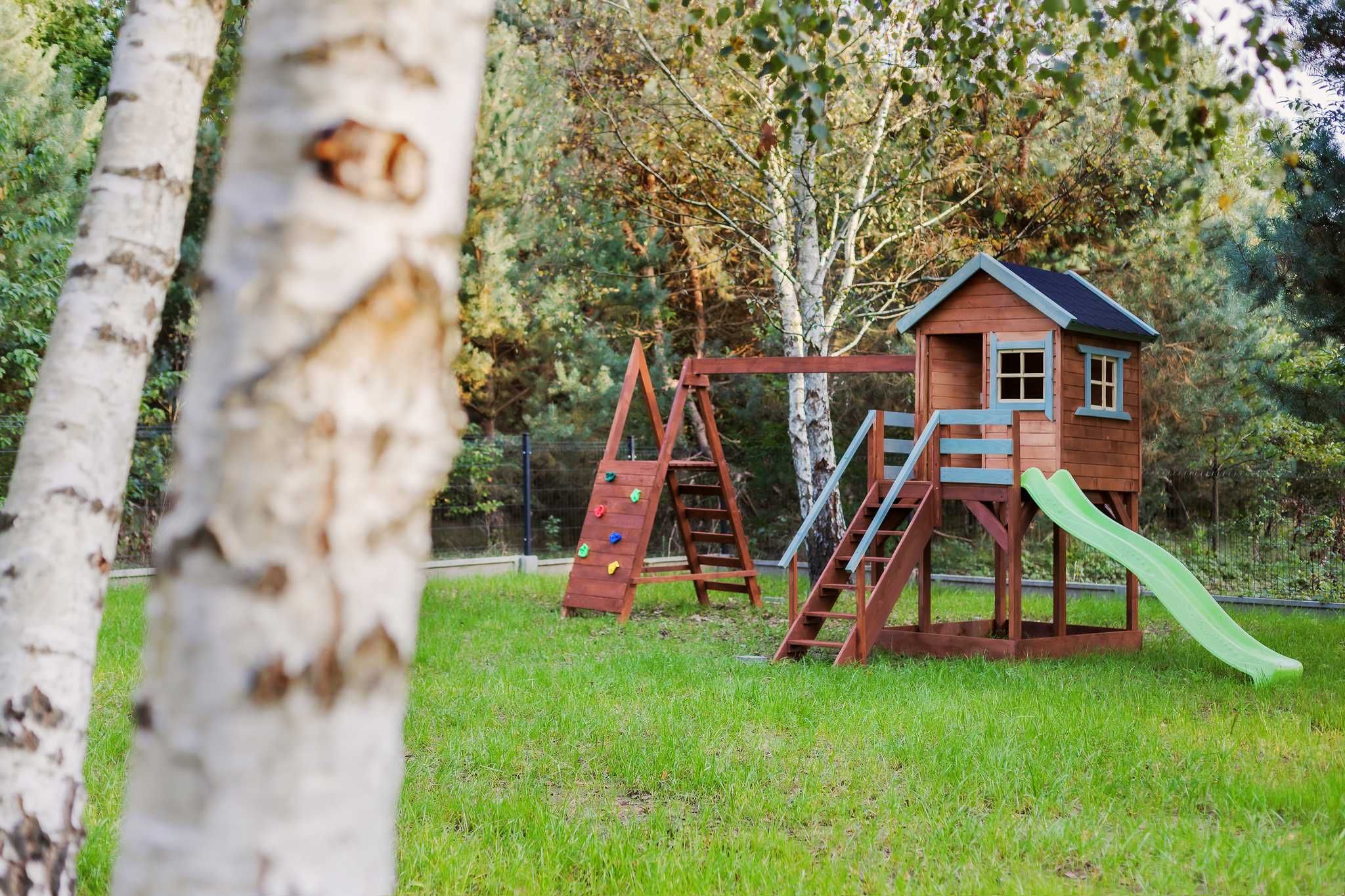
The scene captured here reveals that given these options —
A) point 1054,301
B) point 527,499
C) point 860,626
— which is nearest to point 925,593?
point 860,626

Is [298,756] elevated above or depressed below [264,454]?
below

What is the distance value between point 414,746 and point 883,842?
251 cm

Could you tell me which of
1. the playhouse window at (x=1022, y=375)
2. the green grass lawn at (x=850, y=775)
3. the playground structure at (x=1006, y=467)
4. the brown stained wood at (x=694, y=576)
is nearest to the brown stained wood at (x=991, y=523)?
the playground structure at (x=1006, y=467)

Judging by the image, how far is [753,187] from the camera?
15.3 meters

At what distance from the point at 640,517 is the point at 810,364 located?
7.32 feet

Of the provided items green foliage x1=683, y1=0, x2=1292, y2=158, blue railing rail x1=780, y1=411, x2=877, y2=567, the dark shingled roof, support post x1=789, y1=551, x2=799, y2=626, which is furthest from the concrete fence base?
green foliage x1=683, y1=0, x2=1292, y2=158

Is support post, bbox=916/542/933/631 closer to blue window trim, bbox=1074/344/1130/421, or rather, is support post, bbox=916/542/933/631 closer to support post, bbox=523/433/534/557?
blue window trim, bbox=1074/344/1130/421

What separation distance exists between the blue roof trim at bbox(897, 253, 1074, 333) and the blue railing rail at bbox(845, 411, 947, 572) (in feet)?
2.87

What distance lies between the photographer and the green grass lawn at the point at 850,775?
4.04 metres

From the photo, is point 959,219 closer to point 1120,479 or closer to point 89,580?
point 1120,479

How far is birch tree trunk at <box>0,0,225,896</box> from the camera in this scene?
2.76m

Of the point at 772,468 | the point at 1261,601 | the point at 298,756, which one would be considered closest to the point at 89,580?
the point at 298,756

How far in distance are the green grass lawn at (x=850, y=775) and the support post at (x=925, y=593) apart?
97cm

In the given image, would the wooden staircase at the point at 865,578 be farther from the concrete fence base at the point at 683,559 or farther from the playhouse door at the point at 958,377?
the concrete fence base at the point at 683,559
